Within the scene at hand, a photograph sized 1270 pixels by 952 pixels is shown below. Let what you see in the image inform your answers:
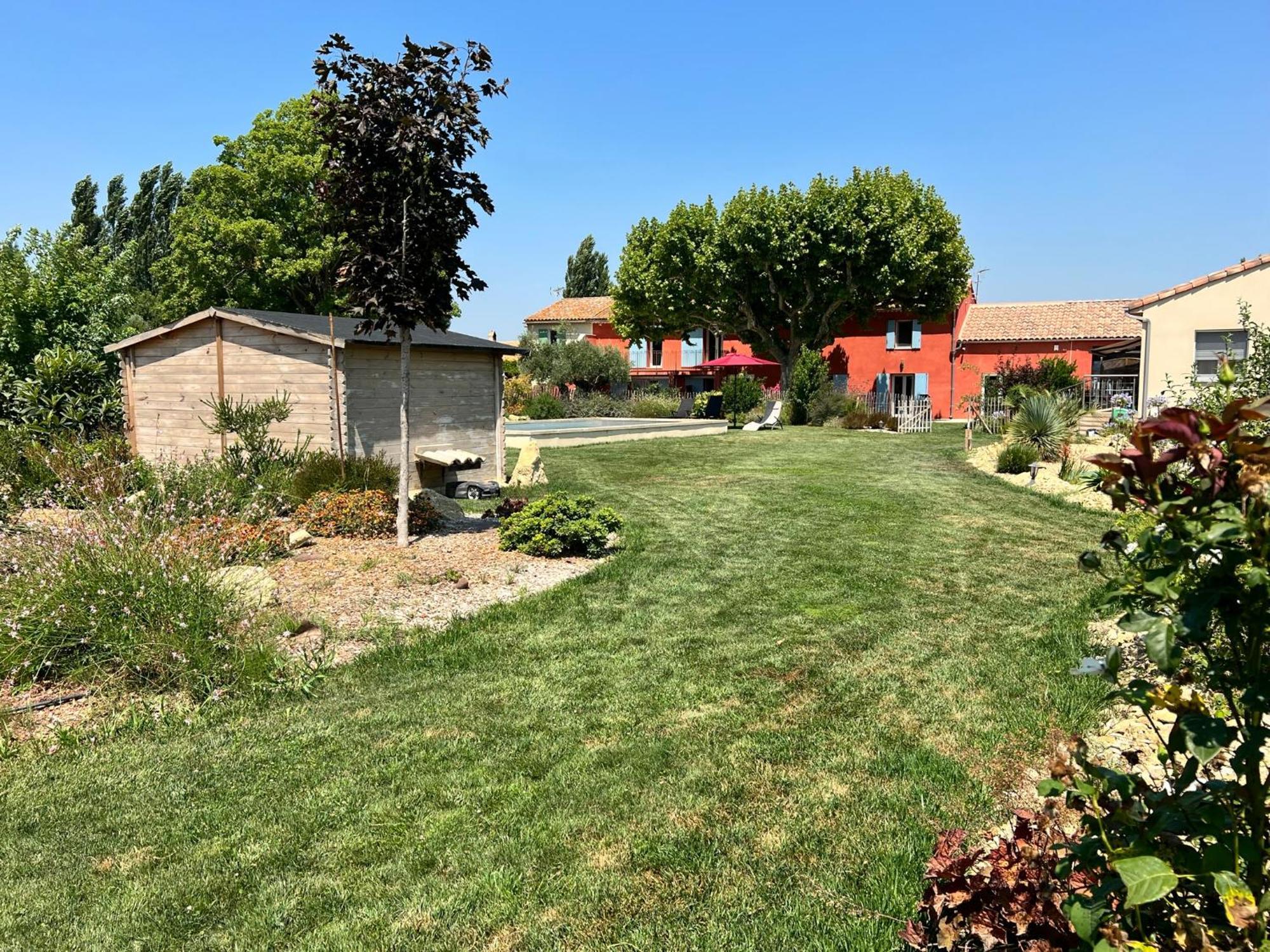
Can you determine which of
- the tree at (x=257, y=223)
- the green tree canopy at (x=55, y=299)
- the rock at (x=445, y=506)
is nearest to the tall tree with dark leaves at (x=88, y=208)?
the tree at (x=257, y=223)

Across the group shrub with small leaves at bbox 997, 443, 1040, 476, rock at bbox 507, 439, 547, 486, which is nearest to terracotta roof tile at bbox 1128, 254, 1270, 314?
shrub with small leaves at bbox 997, 443, 1040, 476

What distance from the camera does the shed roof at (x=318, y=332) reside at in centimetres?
1024

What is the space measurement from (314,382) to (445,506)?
2.34 meters

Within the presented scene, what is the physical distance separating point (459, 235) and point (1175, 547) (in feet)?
25.6

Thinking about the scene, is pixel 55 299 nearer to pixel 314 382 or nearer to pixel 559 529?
pixel 314 382

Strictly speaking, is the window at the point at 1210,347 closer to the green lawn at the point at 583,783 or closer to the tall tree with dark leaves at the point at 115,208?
the green lawn at the point at 583,783

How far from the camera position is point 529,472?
525 inches

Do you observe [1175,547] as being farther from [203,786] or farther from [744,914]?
[203,786]

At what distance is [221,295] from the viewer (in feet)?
107

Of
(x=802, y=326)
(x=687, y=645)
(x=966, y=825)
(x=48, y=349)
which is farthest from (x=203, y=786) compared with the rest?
(x=802, y=326)

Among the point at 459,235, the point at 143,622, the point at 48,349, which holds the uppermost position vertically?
the point at 459,235

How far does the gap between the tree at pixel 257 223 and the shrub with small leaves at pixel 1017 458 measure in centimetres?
2532

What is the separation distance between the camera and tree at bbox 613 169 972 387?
1213 inches

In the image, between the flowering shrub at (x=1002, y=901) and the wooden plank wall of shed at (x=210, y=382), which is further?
the wooden plank wall of shed at (x=210, y=382)
